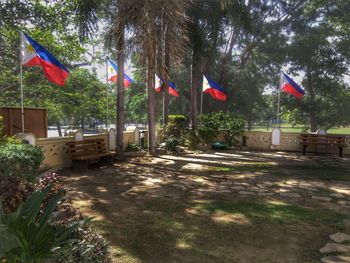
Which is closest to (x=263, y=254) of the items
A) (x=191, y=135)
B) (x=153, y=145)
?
(x=153, y=145)

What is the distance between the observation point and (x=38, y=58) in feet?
23.2

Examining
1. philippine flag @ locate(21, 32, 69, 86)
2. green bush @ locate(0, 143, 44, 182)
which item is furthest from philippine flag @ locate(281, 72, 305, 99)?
green bush @ locate(0, 143, 44, 182)

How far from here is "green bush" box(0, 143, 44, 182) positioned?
425 cm

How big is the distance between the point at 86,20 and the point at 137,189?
22.3 feet

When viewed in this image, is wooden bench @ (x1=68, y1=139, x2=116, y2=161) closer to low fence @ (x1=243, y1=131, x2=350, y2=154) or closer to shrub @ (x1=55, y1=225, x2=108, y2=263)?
shrub @ (x1=55, y1=225, x2=108, y2=263)

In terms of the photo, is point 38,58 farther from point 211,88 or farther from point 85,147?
point 211,88

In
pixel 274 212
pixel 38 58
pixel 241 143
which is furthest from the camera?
pixel 241 143

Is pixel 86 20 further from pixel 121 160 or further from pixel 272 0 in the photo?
pixel 272 0

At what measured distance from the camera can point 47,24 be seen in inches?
600

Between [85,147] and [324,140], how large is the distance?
391 inches

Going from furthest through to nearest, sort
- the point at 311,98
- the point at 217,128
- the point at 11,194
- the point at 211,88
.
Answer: the point at 311,98 → the point at 211,88 → the point at 217,128 → the point at 11,194

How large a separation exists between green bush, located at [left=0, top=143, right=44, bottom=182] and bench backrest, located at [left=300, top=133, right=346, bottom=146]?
1090 centimetres

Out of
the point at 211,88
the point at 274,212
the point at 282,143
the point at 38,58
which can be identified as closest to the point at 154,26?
the point at 38,58

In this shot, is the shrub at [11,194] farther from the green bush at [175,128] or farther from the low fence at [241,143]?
the green bush at [175,128]
